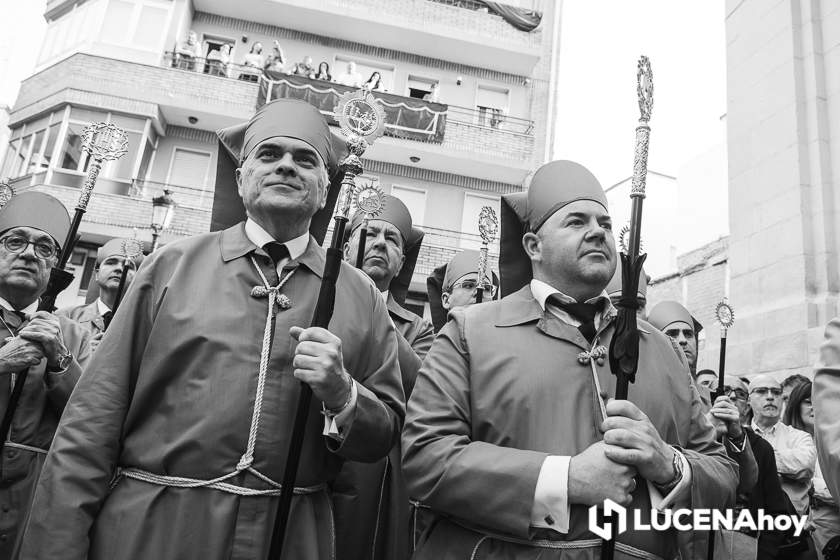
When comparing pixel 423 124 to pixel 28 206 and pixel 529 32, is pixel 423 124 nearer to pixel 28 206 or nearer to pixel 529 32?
pixel 529 32

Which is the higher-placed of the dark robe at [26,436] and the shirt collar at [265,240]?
the shirt collar at [265,240]

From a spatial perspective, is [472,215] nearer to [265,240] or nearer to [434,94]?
[434,94]

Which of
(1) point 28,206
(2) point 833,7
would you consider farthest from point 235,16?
(1) point 28,206

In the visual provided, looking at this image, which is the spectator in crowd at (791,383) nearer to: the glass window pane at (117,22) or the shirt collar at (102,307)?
the shirt collar at (102,307)

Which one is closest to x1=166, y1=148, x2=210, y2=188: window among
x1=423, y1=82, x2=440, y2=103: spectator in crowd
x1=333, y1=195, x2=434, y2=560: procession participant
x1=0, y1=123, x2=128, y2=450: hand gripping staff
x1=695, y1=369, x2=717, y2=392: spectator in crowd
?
x1=423, y1=82, x2=440, y2=103: spectator in crowd

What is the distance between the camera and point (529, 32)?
20312mm

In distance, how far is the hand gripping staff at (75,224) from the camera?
11.2 feet

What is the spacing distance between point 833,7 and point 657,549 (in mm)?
9472

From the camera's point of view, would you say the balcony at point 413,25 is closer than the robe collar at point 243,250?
No

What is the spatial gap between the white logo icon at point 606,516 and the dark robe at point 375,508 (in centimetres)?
136

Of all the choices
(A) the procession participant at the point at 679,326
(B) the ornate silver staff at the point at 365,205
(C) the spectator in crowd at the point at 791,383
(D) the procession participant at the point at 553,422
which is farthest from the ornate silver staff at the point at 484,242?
(C) the spectator in crowd at the point at 791,383

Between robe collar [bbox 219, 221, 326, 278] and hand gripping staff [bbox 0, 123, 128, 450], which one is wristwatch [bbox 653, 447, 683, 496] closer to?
robe collar [bbox 219, 221, 326, 278]

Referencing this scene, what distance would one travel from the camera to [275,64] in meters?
18.7

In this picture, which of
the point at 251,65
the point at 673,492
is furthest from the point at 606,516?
the point at 251,65
